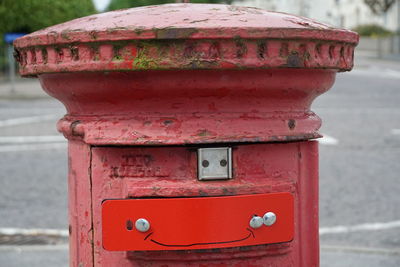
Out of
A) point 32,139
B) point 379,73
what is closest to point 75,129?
point 32,139

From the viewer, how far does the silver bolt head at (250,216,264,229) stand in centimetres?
160

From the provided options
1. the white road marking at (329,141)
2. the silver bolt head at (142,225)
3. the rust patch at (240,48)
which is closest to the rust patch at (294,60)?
the rust patch at (240,48)

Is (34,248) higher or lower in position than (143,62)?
lower

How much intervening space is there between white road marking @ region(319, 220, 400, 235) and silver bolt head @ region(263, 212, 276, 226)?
3.40 meters

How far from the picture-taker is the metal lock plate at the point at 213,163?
1.63m

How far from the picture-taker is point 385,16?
151 feet

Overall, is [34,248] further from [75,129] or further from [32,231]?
[75,129]

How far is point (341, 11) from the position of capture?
53.6 m

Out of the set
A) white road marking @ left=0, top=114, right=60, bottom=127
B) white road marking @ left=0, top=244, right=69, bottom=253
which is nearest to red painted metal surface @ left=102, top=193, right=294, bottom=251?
white road marking @ left=0, top=244, right=69, bottom=253

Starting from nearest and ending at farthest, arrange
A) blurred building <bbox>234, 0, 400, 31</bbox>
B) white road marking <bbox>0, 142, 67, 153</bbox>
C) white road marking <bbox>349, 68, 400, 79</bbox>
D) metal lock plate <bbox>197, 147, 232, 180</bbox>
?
metal lock plate <bbox>197, 147, 232, 180</bbox>
white road marking <bbox>0, 142, 67, 153</bbox>
white road marking <bbox>349, 68, 400, 79</bbox>
blurred building <bbox>234, 0, 400, 31</bbox>

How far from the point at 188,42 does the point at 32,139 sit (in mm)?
8377

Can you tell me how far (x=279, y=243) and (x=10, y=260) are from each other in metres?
2.61

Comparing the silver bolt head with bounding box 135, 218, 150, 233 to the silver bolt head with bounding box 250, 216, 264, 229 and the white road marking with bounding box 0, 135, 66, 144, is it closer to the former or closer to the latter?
the silver bolt head with bounding box 250, 216, 264, 229

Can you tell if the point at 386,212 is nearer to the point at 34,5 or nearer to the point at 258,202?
the point at 258,202
